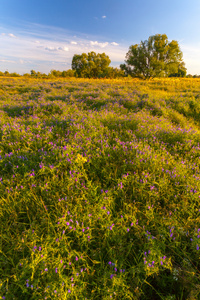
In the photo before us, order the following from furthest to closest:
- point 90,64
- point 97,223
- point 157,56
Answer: point 90,64
point 157,56
point 97,223

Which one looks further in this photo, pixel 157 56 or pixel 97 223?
pixel 157 56

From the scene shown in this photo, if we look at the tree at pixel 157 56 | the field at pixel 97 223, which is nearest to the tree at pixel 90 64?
the tree at pixel 157 56

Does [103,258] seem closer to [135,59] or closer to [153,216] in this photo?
[153,216]

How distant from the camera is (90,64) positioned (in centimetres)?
6444

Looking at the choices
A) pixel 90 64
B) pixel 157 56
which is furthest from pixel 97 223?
pixel 90 64

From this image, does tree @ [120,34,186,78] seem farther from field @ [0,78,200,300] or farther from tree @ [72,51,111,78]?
field @ [0,78,200,300]

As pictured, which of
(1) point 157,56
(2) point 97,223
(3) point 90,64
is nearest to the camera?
(2) point 97,223

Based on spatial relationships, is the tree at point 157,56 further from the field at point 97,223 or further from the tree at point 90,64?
the field at point 97,223

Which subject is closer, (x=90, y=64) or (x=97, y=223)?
(x=97, y=223)

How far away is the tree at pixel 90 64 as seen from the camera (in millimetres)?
64688

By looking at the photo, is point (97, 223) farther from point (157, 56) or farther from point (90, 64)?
point (90, 64)

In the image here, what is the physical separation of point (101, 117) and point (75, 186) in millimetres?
3302

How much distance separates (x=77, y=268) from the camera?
5.60 ft

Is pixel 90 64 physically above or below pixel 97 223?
above
